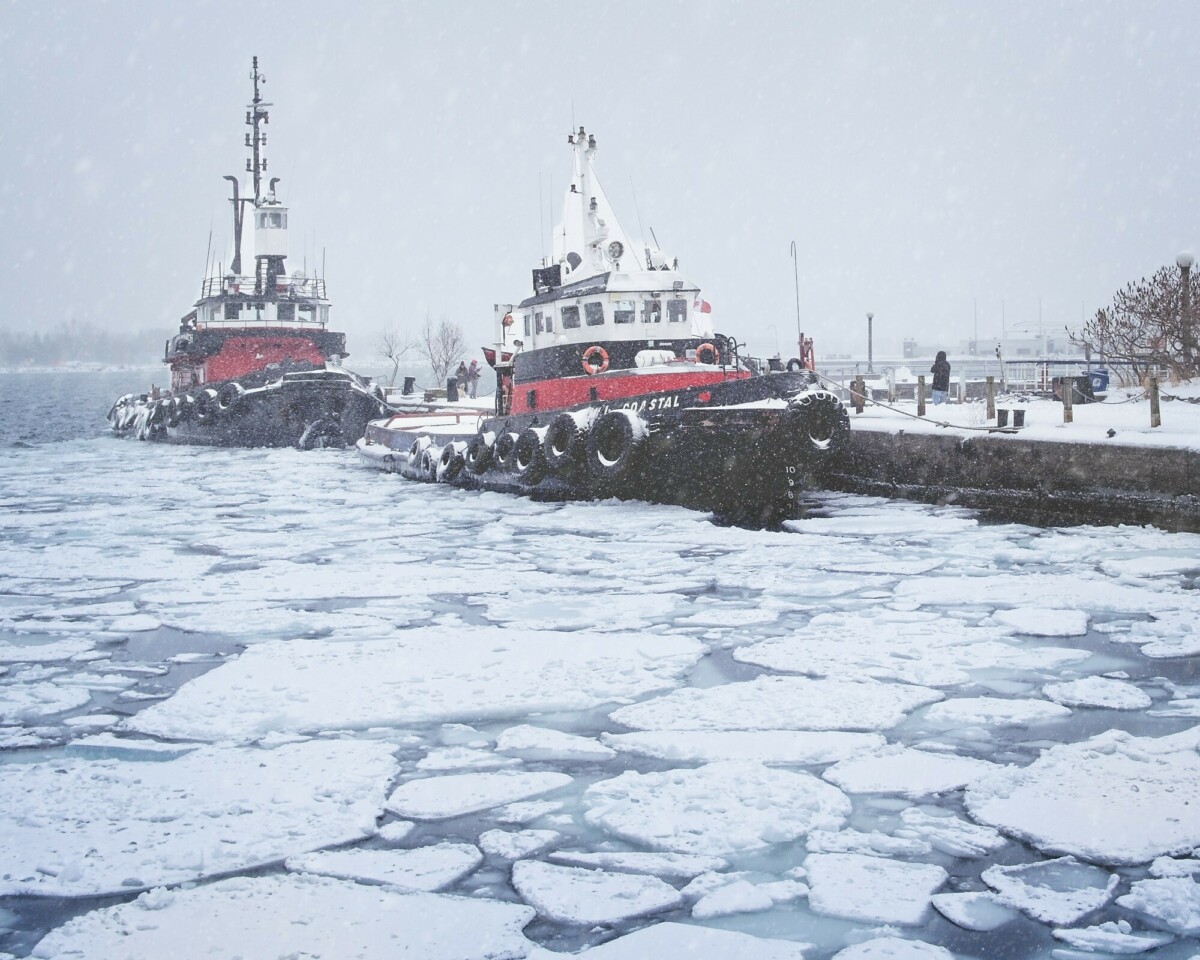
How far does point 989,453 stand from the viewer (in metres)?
13.6

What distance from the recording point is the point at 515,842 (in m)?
3.83

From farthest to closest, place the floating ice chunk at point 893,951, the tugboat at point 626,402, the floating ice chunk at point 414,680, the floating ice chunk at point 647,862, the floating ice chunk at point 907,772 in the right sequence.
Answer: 1. the tugboat at point 626,402
2. the floating ice chunk at point 414,680
3. the floating ice chunk at point 907,772
4. the floating ice chunk at point 647,862
5. the floating ice chunk at point 893,951

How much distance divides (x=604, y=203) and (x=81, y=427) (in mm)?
33311

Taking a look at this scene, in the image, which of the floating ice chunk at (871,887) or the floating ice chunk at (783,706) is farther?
the floating ice chunk at (783,706)

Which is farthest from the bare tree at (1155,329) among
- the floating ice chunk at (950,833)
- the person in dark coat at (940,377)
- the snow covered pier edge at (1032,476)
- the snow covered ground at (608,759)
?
the floating ice chunk at (950,833)

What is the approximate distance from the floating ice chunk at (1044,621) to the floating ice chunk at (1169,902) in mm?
3390

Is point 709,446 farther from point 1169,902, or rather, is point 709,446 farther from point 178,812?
point 1169,902

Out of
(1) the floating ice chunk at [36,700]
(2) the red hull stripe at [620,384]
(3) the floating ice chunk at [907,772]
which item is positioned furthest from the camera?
(2) the red hull stripe at [620,384]

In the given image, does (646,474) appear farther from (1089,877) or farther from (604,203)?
(1089,877)

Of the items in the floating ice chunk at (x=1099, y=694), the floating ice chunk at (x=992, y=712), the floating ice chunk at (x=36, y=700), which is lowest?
the floating ice chunk at (x=992, y=712)

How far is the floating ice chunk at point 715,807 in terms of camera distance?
151 inches

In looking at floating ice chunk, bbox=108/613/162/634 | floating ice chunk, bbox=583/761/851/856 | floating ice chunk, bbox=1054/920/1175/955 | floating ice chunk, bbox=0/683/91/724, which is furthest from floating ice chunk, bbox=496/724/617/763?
floating ice chunk, bbox=108/613/162/634

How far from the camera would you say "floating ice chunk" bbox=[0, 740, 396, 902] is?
365cm

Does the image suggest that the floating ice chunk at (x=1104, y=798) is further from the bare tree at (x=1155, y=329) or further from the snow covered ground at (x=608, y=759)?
the bare tree at (x=1155, y=329)
